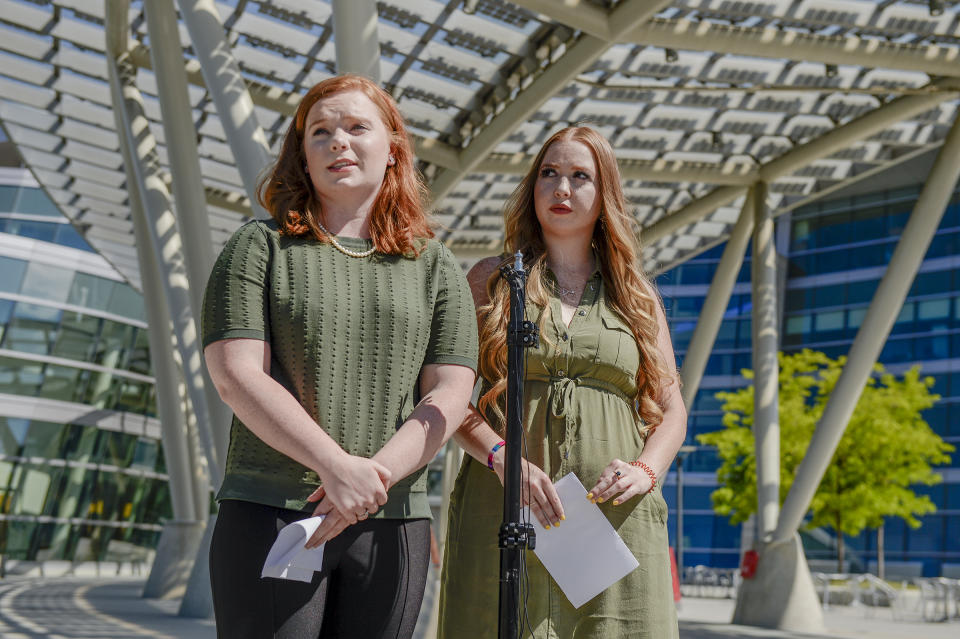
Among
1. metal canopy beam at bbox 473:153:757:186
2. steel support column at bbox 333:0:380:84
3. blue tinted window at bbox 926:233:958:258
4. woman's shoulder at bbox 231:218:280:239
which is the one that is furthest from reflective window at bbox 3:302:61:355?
woman's shoulder at bbox 231:218:280:239

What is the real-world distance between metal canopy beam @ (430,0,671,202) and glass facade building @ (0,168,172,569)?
76.2 feet

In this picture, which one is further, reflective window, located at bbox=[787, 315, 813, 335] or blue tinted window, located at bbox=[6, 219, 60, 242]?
reflective window, located at bbox=[787, 315, 813, 335]

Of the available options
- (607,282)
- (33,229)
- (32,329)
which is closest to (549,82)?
(607,282)

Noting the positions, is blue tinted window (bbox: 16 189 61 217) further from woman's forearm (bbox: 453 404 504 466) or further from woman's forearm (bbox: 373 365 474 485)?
woman's forearm (bbox: 373 365 474 485)

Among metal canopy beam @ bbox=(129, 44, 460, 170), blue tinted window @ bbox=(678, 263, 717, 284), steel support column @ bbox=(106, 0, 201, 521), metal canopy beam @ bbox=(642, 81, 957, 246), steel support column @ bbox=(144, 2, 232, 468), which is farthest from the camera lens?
blue tinted window @ bbox=(678, 263, 717, 284)

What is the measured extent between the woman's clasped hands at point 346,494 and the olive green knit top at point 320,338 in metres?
0.10

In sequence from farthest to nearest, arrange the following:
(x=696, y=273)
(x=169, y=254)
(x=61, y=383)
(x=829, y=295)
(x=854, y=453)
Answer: (x=696, y=273) < (x=829, y=295) < (x=61, y=383) < (x=854, y=453) < (x=169, y=254)

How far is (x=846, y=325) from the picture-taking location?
5378 centimetres

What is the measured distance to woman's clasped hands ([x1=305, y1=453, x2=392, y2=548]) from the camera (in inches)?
89.0

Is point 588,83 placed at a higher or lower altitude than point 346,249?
higher

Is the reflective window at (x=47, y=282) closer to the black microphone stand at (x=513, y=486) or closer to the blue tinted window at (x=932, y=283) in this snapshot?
the blue tinted window at (x=932, y=283)

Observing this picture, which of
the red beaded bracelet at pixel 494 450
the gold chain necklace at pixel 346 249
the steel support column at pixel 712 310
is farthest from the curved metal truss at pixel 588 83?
the gold chain necklace at pixel 346 249

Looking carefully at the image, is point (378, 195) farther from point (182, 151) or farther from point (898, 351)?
point (898, 351)

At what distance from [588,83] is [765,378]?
22.1ft
